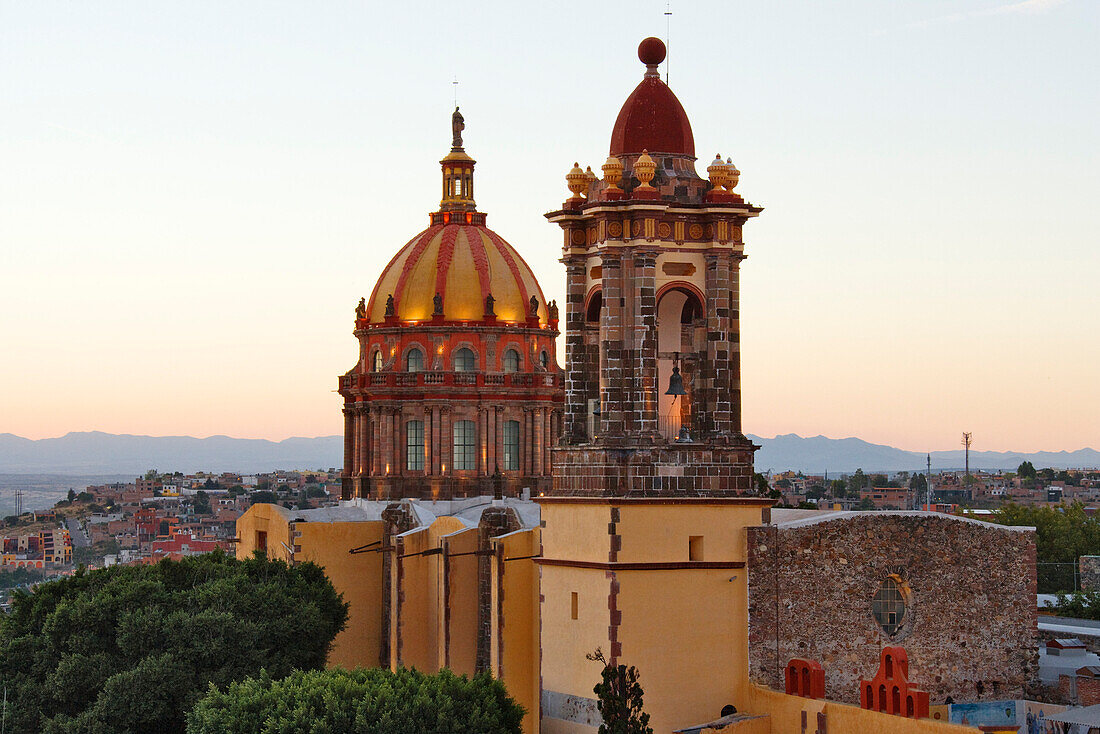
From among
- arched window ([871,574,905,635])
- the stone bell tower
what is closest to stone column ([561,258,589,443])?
the stone bell tower

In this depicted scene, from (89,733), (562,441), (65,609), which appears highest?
(562,441)

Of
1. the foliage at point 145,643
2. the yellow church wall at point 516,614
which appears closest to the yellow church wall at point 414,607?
the foliage at point 145,643

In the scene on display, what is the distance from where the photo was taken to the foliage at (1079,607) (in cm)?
5497

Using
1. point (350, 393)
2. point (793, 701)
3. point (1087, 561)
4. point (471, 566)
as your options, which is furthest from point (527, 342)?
point (793, 701)

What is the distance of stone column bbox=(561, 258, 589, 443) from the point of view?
37656mm

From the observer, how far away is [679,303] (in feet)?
128

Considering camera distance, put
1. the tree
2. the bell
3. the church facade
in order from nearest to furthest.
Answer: the tree, the church facade, the bell

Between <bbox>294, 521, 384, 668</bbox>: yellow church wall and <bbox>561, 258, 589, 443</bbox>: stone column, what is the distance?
1676 centimetres

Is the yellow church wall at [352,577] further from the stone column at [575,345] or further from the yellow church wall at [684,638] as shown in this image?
the yellow church wall at [684,638]

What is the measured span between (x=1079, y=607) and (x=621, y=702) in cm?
2665

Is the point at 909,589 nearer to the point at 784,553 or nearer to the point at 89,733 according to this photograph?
the point at 784,553

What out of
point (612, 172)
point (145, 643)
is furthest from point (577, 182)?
point (145, 643)

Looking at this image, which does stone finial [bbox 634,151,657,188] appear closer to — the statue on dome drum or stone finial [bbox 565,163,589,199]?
stone finial [bbox 565,163,589,199]

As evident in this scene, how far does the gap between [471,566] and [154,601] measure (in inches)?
316
